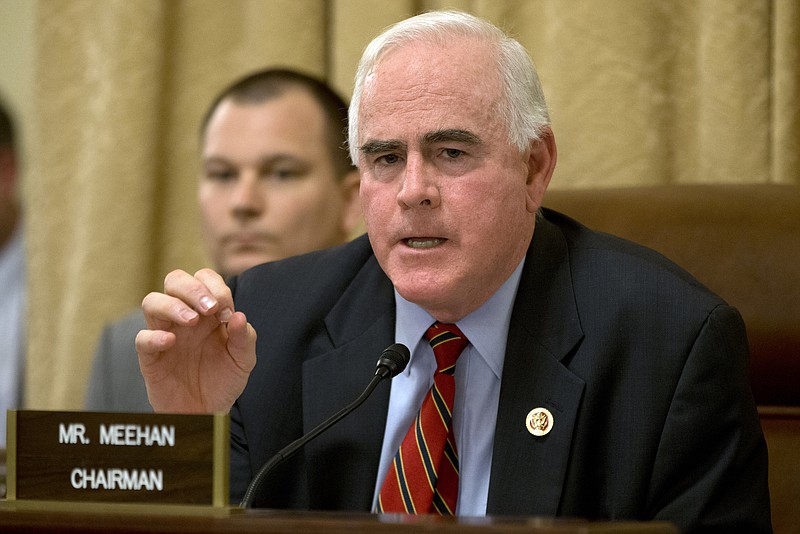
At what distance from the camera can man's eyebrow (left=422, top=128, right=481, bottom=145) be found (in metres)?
1.77

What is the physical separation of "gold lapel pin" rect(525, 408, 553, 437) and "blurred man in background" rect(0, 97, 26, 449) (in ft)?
7.21

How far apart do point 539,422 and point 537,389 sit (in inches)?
2.4

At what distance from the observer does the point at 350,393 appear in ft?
6.15

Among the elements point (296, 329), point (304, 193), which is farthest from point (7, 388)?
point (296, 329)

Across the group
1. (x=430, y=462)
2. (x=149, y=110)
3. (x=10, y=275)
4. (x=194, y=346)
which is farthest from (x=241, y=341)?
(x=10, y=275)

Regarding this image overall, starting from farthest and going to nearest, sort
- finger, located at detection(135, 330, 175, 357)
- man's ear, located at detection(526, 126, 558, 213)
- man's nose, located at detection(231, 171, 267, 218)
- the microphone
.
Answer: man's nose, located at detection(231, 171, 267, 218), man's ear, located at detection(526, 126, 558, 213), finger, located at detection(135, 330, 175, 357), the microphone

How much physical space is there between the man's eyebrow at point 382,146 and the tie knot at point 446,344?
306 millimetres

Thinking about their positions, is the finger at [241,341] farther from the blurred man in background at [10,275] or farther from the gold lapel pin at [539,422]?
the blurred man in background at [10,275]

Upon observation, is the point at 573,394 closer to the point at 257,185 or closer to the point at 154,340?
the point at 154,340

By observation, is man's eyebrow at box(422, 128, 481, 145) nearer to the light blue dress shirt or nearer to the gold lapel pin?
the light blue dress shirt

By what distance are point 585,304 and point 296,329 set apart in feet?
1.68

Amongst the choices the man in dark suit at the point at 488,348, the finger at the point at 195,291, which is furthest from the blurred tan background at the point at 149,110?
the finger at the point at 195,291

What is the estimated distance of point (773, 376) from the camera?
203 centimetres

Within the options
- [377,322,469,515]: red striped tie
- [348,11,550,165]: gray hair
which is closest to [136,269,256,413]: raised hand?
[377,322,469,515]: red striped tie
